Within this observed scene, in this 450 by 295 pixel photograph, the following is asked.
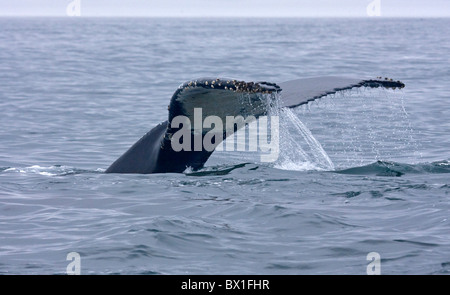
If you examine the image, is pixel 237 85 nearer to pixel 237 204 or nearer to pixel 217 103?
pixel 217 103

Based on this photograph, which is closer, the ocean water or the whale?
the ocean water

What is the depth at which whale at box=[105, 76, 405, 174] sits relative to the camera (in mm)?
6504

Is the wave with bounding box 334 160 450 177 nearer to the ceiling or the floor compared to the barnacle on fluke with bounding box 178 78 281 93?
nearer to the floor

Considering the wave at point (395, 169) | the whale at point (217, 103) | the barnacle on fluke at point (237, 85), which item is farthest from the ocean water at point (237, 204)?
the barnacle on fluke at point (237, 85)

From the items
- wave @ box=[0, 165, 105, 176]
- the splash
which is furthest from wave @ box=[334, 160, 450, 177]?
wave @ box=[0, 165, 105, 176]

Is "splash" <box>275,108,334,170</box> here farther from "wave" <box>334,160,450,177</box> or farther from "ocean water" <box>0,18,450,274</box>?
"wave" <box>334,160,450,177</box>

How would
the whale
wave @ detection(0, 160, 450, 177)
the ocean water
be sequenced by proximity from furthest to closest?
1. wave @ detection(0, 160, 450, 177)
2. the whale
3. the ocean water

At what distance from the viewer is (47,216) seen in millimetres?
7355

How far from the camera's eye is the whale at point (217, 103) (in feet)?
21.3

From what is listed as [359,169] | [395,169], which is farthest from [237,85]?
[395,169]

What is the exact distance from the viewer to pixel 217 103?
6719mm
